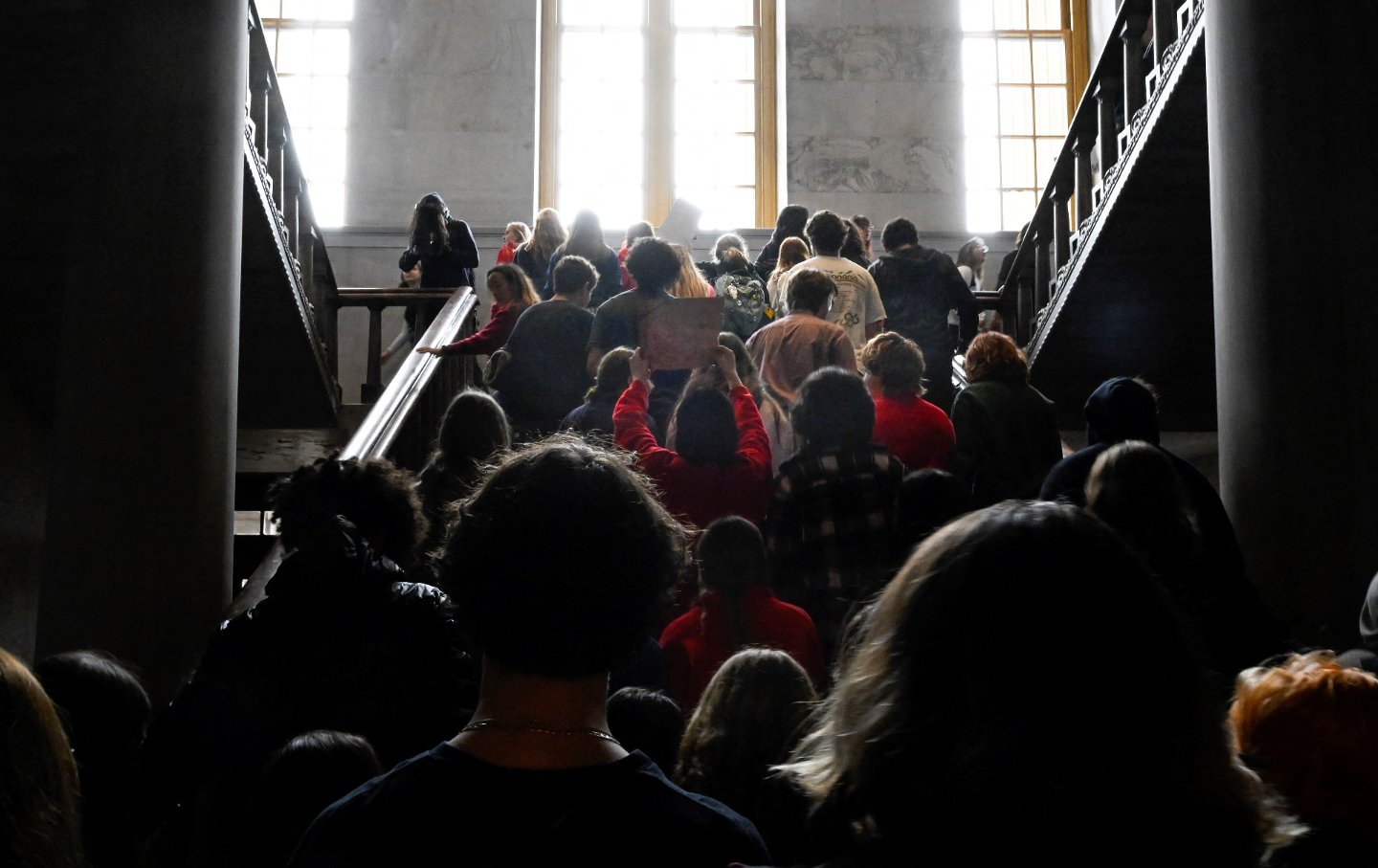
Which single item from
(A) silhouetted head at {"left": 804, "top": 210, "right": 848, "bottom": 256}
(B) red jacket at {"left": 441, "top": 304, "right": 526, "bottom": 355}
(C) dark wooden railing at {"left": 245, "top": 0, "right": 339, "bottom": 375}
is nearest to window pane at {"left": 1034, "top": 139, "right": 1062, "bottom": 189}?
(C) dark wooden railing at {"left": 245, "top": 0, "right": 339, "bottom": 375}

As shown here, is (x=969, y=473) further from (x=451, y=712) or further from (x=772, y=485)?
(x=451, y=712)

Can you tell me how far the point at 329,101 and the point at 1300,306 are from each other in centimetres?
1203

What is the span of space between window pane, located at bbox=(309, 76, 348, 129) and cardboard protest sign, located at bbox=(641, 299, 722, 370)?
33.7 feet

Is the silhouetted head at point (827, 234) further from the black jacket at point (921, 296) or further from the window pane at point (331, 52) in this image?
the window pane at point (331, 52)

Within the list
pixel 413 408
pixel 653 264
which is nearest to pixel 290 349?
pixel 413 408

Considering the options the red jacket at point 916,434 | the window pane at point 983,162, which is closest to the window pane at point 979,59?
the window pane at point 983,162

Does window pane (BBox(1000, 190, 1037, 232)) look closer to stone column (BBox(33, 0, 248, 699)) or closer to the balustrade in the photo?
the balustrade

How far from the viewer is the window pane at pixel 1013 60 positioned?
15.9 meters

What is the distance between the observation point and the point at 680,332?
565cm

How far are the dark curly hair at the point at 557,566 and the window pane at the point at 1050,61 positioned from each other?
→ 1540 centimetres

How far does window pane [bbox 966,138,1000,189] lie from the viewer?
15.6 meters

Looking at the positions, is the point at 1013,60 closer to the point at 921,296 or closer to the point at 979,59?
the point at 979,59

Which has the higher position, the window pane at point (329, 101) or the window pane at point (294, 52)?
the window pane at point (294, 52)

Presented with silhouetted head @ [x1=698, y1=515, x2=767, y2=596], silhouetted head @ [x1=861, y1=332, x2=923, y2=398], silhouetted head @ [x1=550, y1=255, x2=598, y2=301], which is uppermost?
silhouetted head @ [x1=550, y1=255, x2=598, y2=301]
